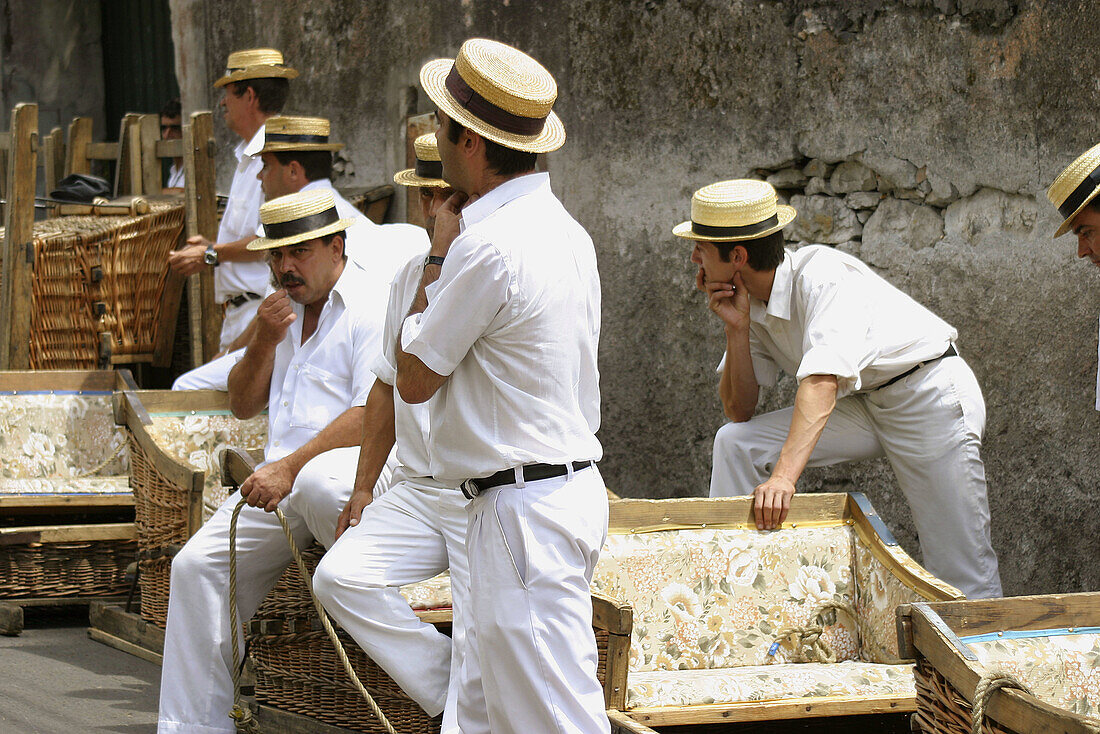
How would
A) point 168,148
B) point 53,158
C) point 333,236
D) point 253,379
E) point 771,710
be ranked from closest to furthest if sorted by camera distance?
point 771,710
point 333,236
point 253,379
point 168,148
point 53,158

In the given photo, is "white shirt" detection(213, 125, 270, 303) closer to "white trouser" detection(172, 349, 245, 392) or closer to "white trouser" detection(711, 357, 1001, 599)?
"white trouser" detection(172, 349, 245, 392)

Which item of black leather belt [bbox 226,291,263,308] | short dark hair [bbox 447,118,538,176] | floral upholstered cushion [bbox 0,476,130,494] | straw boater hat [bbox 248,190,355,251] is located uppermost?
short dark hair [bbox 447,118,538,176]

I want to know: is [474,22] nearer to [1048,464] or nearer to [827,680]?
[1048,464]

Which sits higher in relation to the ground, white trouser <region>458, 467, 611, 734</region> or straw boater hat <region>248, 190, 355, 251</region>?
straw boater hat <region>248, 190, 355, 251</region>

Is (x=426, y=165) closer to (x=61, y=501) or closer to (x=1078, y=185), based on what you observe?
(x=1078, y=185)

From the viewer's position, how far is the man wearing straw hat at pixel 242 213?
21.4 ft

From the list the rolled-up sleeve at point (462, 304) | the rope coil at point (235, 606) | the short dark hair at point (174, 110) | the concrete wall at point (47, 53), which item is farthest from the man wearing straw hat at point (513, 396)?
the concrete wall at point (47, 53)

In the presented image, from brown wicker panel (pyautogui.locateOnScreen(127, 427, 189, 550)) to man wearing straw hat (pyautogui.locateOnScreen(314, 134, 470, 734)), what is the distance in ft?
4.70

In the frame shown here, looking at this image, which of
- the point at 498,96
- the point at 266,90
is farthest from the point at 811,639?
the point at 266,90

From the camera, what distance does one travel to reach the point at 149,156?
8562 millimetres

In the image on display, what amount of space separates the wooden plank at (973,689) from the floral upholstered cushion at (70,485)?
390 centimetres

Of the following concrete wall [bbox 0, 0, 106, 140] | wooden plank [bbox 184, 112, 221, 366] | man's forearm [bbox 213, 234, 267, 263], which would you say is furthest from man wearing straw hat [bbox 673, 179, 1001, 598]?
concrete wall [bbox 0, 0, 106, 140]

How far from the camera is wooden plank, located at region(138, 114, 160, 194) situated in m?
8.52

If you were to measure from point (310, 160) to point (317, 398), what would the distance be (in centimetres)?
187
